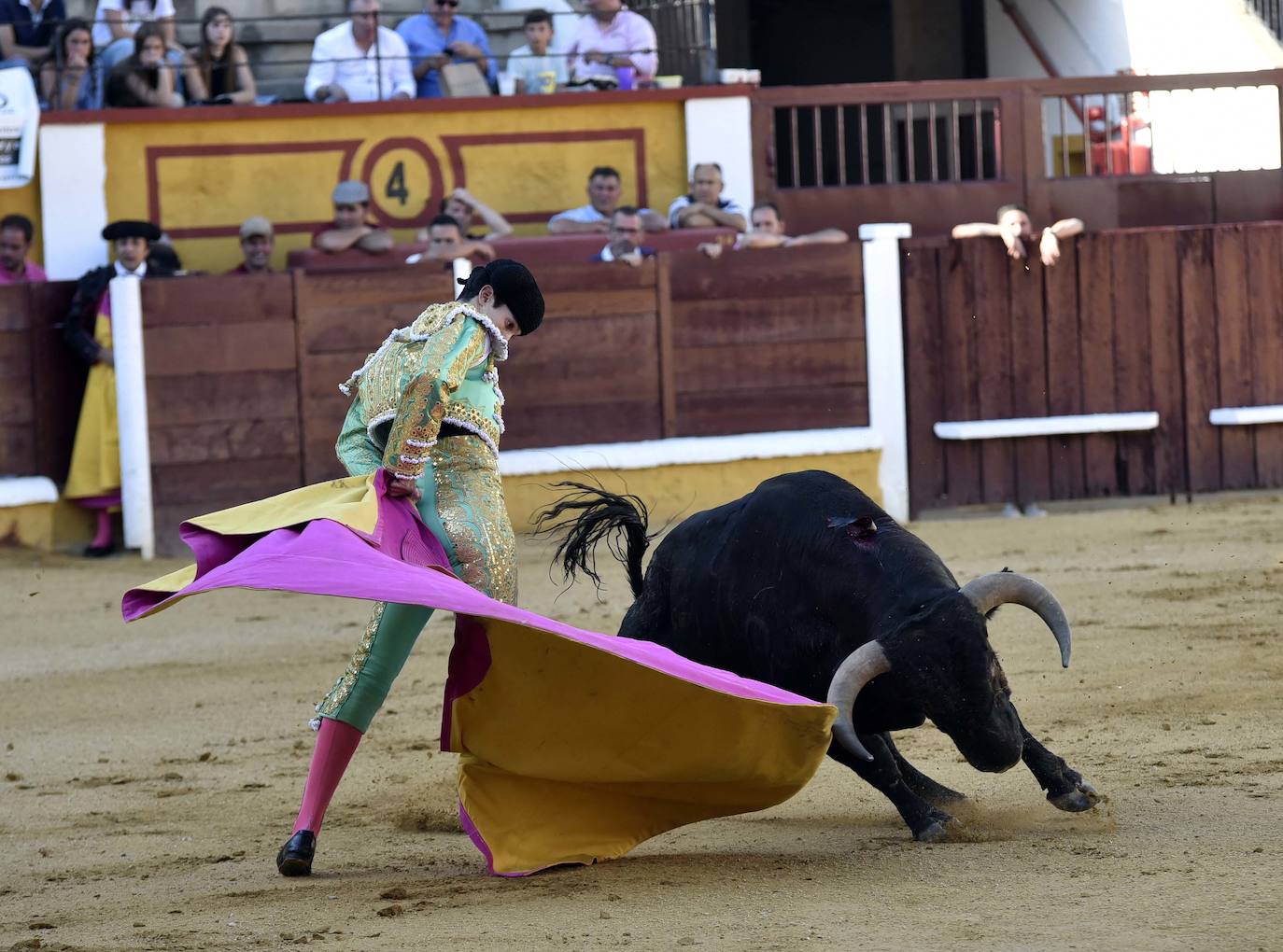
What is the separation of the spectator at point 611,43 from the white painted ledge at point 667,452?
1.88 metres

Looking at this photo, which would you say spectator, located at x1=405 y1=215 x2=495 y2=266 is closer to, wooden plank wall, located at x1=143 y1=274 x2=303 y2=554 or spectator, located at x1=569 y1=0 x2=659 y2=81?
wooden plank wall, located at x1=143 y1=274 x2=303 y2=554

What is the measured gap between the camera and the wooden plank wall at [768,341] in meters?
7.93

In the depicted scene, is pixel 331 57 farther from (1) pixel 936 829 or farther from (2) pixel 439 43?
(1) pixel 936 829

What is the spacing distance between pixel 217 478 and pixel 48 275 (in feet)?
4.47

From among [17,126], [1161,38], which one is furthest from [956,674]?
[1161,38]

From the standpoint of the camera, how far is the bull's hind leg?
324cm

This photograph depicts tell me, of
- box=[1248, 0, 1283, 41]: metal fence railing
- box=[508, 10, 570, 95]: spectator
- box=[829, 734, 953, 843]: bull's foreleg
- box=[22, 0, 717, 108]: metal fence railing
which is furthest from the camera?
box=[1248, 0, 1283, 41]: metal fence railing

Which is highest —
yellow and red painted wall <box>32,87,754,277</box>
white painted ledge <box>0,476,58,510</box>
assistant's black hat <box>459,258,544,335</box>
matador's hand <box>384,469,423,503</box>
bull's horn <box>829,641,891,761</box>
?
yellow and red painted wall <box>32,87,754,277</box>

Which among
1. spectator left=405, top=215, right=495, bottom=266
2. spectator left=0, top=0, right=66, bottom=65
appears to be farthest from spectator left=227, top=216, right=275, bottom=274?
spectator left=0, top=0, right=66, bottom=65

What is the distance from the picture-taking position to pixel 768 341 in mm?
8008

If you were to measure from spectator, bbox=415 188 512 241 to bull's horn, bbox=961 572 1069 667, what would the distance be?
16.7 feet

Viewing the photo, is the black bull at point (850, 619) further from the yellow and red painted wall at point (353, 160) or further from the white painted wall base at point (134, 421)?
the yellow and red painted wall at point (353, 160)

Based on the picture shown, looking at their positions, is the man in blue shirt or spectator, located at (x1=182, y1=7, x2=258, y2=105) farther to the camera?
the man in blue shirt

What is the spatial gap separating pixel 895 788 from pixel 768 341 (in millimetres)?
5044
